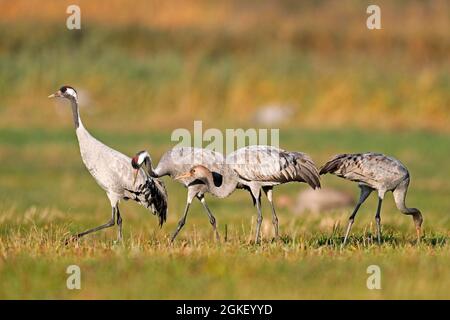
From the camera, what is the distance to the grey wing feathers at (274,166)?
36.1 ft

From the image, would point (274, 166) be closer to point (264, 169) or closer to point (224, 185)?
point (264, 169)

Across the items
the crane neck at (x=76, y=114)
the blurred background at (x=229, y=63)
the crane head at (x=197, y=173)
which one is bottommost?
the crane head at (x=197, y=173)

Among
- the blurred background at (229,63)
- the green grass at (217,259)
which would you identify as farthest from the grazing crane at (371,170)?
the blurred background at (229,63)

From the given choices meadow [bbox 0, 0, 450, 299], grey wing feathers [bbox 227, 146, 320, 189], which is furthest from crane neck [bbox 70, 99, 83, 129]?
meadow [bbox 0, 0, 450, 299]

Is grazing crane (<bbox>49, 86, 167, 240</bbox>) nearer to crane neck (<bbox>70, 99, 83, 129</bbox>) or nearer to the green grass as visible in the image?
crane neck (<bbox>70, 99, 83, 129</bbox>)

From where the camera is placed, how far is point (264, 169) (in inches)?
433

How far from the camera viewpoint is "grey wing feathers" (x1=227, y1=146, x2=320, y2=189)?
36.1 feet

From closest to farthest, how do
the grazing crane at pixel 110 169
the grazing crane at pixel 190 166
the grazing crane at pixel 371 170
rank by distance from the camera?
the grazing crane at pixel 371 170, the grazing crane at pixel 110 169, the grazing crane at pixel 190 166

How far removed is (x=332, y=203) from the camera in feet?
63.8

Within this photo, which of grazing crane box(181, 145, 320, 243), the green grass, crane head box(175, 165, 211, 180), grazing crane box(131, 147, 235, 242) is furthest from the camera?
grazing crane box(131, 147, 235, 242)

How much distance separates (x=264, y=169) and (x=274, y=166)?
10 centimetres

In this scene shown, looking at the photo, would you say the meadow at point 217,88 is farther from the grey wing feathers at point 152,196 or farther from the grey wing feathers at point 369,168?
the grey wing feathers at point 369,168

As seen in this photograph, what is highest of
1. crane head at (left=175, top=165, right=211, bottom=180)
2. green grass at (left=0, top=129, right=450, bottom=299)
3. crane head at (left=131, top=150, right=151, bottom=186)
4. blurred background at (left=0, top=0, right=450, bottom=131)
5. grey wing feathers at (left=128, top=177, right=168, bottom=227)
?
blurred background at (left=0, top=0, right=450, bottom=131)
